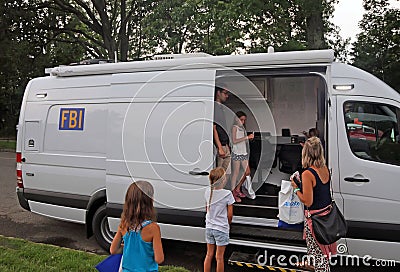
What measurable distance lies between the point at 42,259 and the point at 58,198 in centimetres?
136

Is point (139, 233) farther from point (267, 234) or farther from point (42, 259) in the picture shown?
point (42, 259)

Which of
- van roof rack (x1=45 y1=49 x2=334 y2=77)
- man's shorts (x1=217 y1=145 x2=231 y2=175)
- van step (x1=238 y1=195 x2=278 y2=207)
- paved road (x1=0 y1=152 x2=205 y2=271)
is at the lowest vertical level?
paved road (x1=0 y1=152 x2=205 y2=271)

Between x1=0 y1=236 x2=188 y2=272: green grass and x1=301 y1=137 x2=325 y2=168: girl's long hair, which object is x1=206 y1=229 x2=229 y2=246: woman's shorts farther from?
x1=301 y1=137 x2=325 y2=168: girl's long hair

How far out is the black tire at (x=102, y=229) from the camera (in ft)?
19.7

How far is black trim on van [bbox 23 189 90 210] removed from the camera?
Answer: 20.1 ft

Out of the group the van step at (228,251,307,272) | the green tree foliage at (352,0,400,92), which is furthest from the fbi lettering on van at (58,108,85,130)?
the green tree foliage at (352,0,400,92)

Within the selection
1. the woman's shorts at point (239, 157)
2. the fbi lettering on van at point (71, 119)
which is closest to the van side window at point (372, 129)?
the woman's shorts at point (239, 157)

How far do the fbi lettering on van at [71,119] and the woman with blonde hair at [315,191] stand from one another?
3.54m

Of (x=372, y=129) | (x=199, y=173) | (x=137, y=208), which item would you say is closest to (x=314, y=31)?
(x=372, y=129)

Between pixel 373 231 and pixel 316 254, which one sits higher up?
pixel 373 231

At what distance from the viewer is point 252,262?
16.2 ft

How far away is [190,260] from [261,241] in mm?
1237

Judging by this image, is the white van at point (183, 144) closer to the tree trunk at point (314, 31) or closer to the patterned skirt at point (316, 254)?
the patterned skirt at point (316, 254)

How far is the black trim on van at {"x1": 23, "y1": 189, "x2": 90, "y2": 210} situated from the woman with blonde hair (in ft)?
11.0
